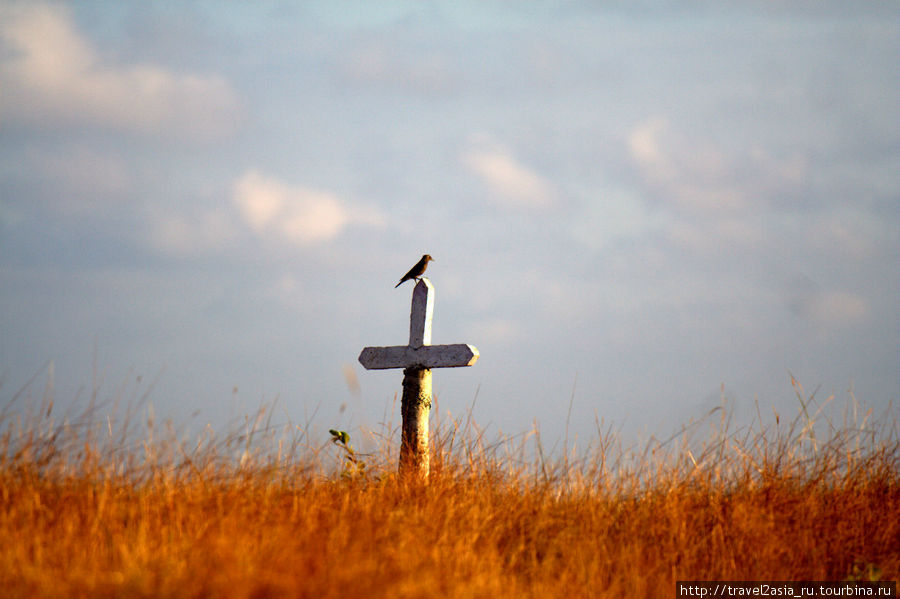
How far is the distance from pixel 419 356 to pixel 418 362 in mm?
65

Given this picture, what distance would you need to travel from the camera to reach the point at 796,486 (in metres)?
7.18

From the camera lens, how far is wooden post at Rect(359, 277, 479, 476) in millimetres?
7805

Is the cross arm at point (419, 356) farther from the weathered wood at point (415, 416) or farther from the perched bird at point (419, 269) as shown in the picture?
the perched bird at point (419, 269)

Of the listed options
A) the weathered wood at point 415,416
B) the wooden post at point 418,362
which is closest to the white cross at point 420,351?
the wooden post at point 418,362

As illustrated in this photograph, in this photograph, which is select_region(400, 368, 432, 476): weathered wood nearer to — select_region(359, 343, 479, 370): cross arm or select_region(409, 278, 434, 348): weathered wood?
select_region(359, 343, 479, 370): cross arm

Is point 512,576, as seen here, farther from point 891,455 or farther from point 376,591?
point 891,455

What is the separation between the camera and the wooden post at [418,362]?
7.80 metres

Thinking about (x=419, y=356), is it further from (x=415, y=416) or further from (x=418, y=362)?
(x=415, y=416)

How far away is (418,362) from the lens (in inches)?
322

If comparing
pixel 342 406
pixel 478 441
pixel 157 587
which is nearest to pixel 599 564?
pixel 478 441

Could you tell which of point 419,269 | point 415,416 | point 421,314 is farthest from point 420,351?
point 419,269

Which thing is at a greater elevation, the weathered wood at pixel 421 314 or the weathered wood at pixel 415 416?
the weathered wood at pixel 421 314

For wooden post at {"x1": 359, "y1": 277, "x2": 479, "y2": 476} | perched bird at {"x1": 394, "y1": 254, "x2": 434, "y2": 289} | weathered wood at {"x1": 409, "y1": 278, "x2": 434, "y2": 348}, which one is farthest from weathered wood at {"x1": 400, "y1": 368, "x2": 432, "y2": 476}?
perched bird at {"x1": 394, "y1": 254, "x2": 434, "y2": 289}

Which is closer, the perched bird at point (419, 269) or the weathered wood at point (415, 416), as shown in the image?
the weathered wood at point (415, 416)
